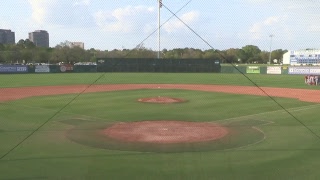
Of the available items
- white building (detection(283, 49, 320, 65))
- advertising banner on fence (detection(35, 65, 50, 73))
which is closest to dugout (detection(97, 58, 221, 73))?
advertising banner on fence (detection(35, 65, 50, 73))

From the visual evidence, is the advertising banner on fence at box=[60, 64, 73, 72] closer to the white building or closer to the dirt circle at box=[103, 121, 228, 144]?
the white building

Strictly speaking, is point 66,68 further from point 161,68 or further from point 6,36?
point 6,36

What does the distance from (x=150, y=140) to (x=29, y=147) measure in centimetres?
322

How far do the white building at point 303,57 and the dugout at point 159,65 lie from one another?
441 inches

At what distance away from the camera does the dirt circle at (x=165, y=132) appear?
32.0ft

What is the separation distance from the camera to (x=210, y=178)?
21.8 ft

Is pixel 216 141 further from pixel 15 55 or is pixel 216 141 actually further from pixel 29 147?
pixel 15 55

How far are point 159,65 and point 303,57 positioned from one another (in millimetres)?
19104

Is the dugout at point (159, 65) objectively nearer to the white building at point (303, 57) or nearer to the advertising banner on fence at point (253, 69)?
the advertising banner on fence at point (253, 69)

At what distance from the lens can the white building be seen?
127 feet

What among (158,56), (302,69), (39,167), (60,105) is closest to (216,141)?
(39,167)

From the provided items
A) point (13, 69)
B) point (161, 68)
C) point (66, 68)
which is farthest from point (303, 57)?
point (13, 69)

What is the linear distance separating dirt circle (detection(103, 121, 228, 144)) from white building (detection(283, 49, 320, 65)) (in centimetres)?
3034

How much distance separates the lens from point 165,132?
35.0ft
